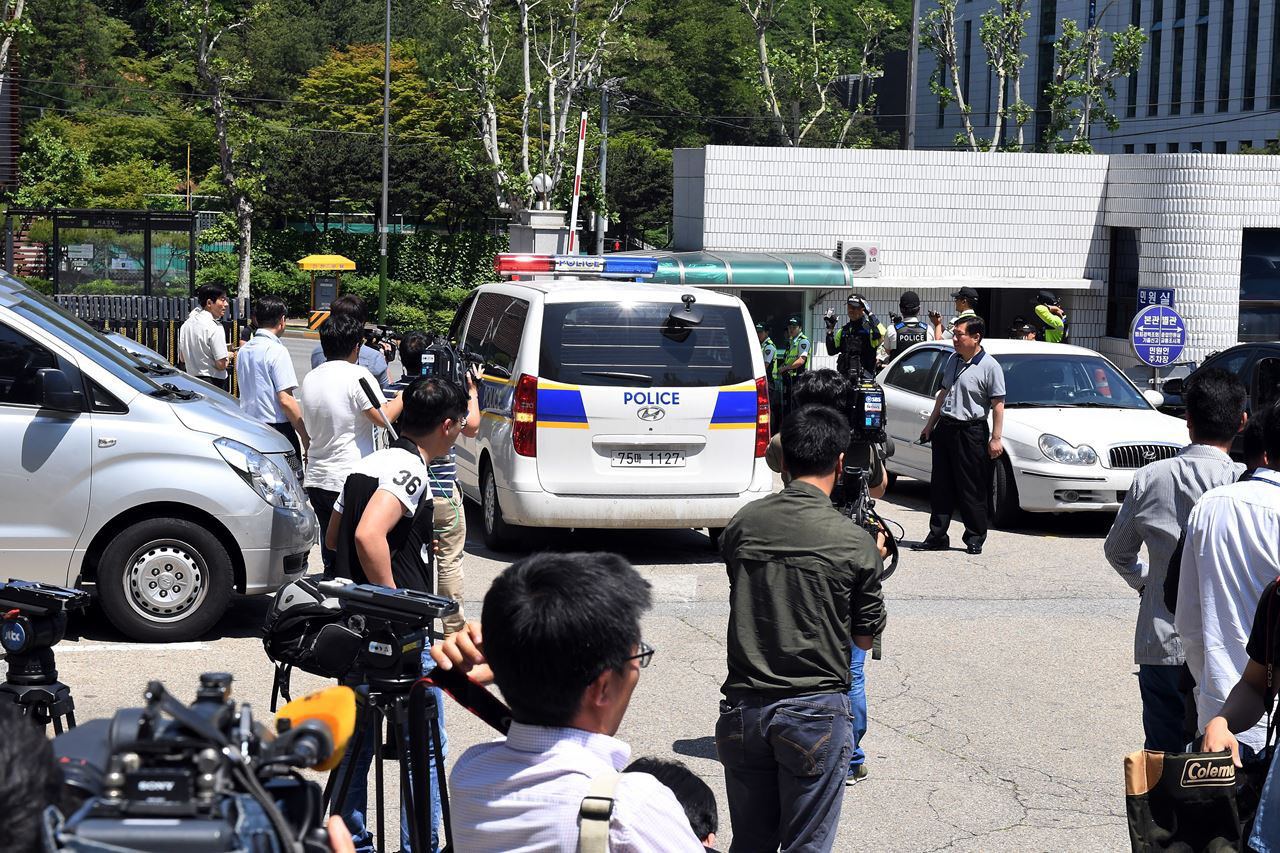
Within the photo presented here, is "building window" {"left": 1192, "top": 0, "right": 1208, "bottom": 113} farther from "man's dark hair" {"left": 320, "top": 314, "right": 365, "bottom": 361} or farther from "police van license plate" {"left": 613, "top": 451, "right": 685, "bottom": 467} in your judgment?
"man's dark hair" {"left": 320, "top": 314, "right": 365, "bottom": 361}

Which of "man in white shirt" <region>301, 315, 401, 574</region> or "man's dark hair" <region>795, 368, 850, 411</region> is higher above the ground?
"man's dark hair" <region>795, 368, 850, 411</region>

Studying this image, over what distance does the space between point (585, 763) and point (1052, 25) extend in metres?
70.6

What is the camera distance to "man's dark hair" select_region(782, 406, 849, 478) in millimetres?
4359

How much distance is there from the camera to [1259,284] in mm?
23578

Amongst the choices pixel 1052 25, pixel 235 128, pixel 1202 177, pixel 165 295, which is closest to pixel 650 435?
pixel 165 295

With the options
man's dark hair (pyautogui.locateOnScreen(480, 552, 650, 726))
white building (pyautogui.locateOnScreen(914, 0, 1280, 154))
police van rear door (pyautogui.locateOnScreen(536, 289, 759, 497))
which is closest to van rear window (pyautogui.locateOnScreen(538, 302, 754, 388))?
police van rear door (pyautogui.locateOnScreen(536, 289, 759, 497))

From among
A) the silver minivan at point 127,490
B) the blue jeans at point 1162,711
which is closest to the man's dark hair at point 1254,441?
the blue jeans at point 1162,711

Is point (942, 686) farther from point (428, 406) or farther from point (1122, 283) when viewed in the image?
point (1122, 283)

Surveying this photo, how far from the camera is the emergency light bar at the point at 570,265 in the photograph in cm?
1238

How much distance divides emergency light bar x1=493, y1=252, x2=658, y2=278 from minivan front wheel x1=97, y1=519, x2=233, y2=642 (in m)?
4.98

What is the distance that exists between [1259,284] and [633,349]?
659 inches

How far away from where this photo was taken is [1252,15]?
192 ft

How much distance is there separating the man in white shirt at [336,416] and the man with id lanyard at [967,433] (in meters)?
5.16

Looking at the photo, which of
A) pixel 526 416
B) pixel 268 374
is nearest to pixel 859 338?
pixel 526 416
